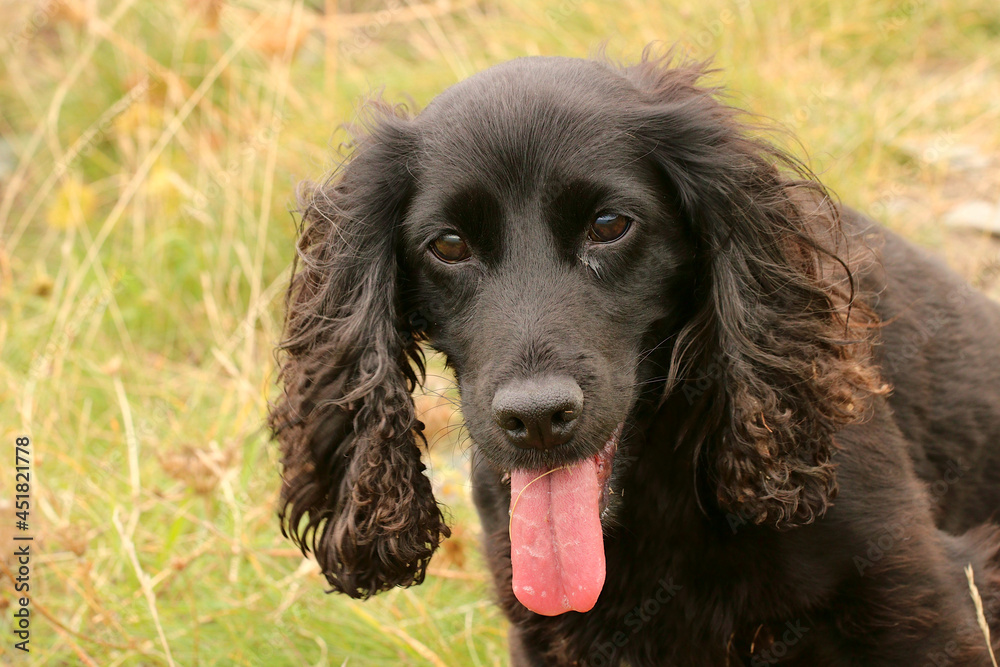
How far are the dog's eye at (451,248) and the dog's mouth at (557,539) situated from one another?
50cm

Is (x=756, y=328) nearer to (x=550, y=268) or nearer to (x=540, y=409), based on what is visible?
(x=550, y=268)

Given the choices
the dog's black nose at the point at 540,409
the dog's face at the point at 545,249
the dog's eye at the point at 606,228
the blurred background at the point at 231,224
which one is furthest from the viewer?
the blurred background at the point at 231,224

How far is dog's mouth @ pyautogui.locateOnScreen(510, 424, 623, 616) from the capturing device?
223 centimetres

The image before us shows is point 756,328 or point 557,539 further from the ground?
point 756,328

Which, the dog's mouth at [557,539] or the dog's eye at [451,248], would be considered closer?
the dog's mouth at [557,539]

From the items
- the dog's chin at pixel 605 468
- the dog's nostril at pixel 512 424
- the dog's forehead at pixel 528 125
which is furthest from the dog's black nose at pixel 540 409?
the dog's forehead at pixel 528 125

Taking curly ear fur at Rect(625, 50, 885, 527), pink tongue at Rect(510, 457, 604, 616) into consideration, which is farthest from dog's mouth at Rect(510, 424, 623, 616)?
curly ear fur at Rect(625, 50, 885, 527)

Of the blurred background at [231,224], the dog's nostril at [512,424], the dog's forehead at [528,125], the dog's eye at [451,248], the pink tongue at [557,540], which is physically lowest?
the blurred background at [231,224]

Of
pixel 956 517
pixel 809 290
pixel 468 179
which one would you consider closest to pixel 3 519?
pixel 468 179

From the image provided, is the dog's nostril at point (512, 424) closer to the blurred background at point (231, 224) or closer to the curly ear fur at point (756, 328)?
the curly ear fur at point (756, 328)

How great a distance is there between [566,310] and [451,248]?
335 mm

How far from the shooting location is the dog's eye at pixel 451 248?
93.1 inches

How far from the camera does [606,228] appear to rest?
229 cm

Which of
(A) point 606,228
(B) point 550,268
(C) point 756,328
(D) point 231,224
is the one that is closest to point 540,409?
(B) point 550,268
